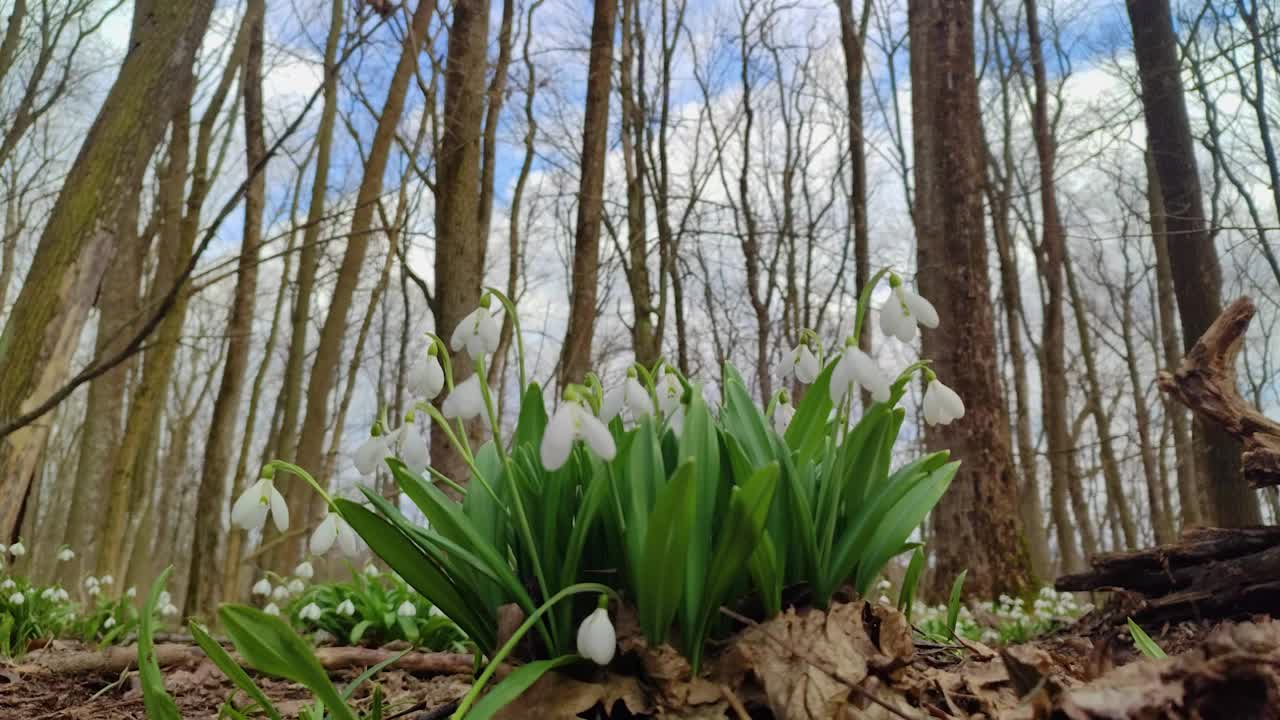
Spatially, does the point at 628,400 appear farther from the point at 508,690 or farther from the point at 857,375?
the point at 508,690

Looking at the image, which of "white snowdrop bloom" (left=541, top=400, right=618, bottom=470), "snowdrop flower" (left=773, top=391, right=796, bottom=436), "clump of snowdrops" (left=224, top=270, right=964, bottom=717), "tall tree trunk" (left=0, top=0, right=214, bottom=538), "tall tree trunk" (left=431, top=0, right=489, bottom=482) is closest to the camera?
"white snowdrop bloom" (left=541, top=400, right=618, bottom=470)

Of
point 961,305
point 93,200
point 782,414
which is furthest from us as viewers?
point 961,305

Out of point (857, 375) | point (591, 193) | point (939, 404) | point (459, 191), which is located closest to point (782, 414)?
point (939, 404)

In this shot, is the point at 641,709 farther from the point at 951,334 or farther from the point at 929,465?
the point at 951,334

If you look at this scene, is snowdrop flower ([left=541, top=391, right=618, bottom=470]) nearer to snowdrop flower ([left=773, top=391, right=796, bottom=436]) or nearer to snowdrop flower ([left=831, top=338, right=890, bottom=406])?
snowdrop flower ([left=831, top=338, right=890, bottom=406])

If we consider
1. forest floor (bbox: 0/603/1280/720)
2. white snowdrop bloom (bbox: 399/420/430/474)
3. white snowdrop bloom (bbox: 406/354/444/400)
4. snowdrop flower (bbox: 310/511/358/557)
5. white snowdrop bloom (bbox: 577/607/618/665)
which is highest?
white snowdrop bloom (bbox: 406/354/444/400)

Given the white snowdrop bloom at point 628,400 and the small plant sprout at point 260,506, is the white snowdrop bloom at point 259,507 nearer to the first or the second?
the small plant sprout at point 260,506

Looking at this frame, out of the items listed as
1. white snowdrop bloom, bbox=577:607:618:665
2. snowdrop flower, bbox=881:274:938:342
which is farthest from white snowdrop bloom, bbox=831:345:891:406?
white snowdrop bloom, bbox=577:607:618:665

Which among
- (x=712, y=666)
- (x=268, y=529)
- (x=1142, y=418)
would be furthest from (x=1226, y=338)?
(x=1142, y=418)
